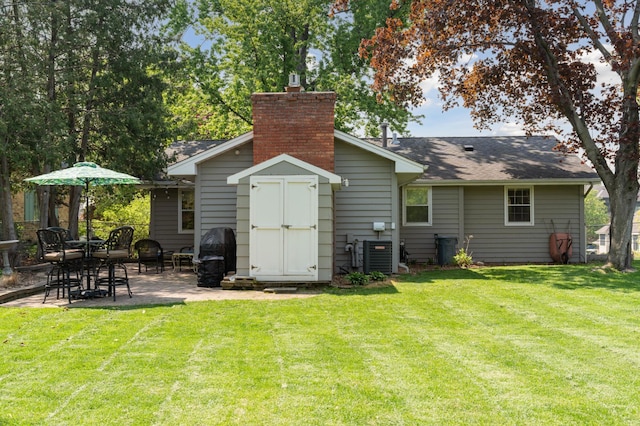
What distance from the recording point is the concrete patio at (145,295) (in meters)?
7.92

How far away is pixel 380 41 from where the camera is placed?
14234mm

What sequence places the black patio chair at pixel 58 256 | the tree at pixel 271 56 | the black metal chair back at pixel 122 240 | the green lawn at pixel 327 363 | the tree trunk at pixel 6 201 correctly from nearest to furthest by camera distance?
the green lawn at pixel 327 363 < the black patio chair at pixel 58 256 < the black metal chair back at pixel 122 240 < the tree trunk at pixel 6 201 < the tree at pixel 271 56

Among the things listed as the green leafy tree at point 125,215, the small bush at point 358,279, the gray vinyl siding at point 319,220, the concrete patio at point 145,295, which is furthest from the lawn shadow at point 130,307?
the green leafy tree at point 125,215

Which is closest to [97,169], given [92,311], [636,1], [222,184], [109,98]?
[92,311]

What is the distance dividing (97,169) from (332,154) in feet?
15.3

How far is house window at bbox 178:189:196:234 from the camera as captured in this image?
48.0ft

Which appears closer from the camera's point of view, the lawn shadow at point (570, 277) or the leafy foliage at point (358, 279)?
the lawn shadow at point (570, 277)

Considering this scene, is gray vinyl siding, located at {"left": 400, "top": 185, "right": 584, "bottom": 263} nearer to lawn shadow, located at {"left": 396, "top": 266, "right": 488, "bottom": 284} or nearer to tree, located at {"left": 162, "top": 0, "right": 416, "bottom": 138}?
lawn shadow, located at {"left": 396, "top": 266, "right": 488, "bottom": 284}

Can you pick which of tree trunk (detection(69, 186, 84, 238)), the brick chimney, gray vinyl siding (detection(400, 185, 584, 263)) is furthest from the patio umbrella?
gray vinyl siding (detection(400, 185, 584, 263))

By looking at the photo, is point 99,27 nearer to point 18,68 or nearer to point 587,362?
point 18,68

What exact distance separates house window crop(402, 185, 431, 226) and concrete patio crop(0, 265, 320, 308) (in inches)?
247

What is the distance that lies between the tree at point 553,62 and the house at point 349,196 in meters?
1.89

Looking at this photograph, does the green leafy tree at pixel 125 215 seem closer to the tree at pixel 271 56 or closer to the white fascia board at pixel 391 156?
the tree at pixel 271 56

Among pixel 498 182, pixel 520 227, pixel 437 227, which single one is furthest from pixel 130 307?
pixel 520 227
